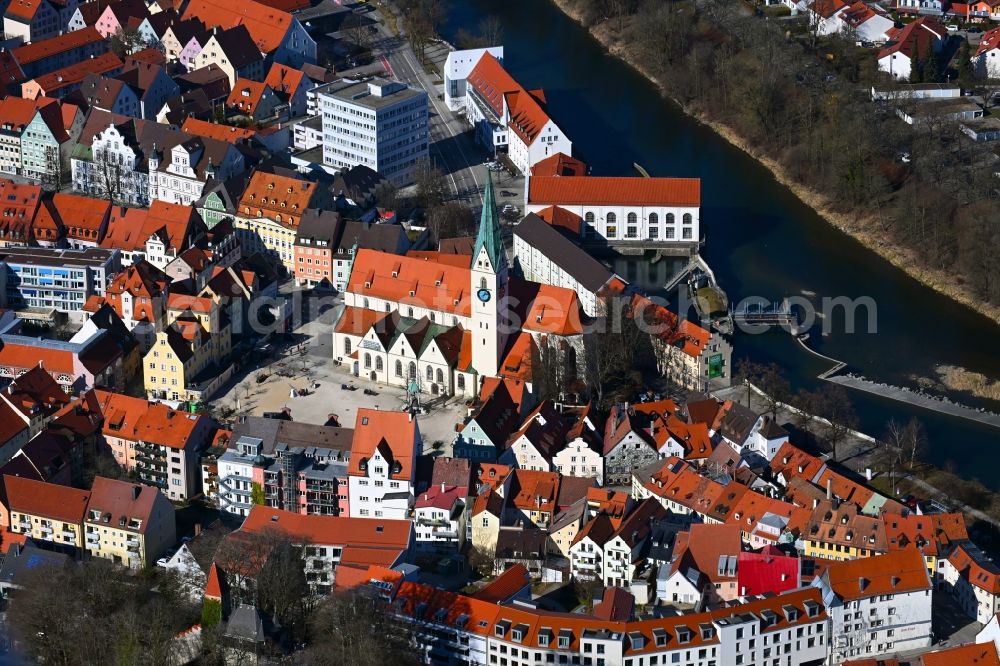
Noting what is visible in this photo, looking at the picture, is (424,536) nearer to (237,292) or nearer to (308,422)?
(308,422)

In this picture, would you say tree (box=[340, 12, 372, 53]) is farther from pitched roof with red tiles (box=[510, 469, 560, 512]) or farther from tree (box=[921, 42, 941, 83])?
pitched roof with red tiles (box=[510, 469, 560, 512])

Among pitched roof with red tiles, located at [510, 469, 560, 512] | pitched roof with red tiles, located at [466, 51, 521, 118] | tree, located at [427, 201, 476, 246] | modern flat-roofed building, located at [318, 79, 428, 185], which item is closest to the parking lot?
pitched roof with red tiles, located at [510, 469, 560, 512]

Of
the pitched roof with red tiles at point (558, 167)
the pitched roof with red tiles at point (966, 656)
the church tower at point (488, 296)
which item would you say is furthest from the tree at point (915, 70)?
the pitched roof with red tiles at point (966, 656)

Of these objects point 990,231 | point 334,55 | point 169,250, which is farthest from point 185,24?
point 990,231

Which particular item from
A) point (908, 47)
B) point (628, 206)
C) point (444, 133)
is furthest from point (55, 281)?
point (908, 47)

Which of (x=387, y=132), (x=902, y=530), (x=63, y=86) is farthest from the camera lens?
(x=63, y=86)

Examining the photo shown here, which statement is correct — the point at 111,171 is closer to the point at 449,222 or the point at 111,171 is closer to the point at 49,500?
the point at 449,222
